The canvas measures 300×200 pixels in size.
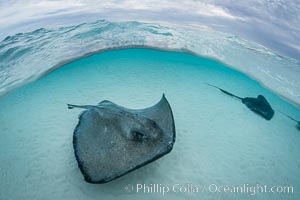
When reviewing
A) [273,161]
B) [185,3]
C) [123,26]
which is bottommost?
[273,161]

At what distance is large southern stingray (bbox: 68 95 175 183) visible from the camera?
3156 mm

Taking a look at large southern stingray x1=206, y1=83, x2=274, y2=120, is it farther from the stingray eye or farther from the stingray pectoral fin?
the stingray eye

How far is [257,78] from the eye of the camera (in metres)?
11.0

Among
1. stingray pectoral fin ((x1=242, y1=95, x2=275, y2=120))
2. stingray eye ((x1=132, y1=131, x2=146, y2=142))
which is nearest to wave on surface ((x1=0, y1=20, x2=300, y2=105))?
stingray pectoral fin ((x1=242, y1=95, x2=275, y2=120))

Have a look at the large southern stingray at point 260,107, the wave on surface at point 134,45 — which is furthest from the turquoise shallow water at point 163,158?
the wave on surface at point 134,45

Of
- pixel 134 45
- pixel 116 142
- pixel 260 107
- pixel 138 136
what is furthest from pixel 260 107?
pixel 134 45

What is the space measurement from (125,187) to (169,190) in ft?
3.01

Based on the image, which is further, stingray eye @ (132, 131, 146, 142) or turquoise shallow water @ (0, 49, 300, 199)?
turquoise shallow water @ (0, 49, 300, 199)

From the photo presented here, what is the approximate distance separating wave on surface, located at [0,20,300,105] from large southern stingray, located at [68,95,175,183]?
5.96 meters

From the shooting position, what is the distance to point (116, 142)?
3.63 meters

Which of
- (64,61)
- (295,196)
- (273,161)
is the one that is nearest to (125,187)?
(295,196)

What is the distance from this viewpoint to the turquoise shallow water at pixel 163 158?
13.7 ft

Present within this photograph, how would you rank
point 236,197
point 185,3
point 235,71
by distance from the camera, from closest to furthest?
point 236,197, point 235,71, point 185,3

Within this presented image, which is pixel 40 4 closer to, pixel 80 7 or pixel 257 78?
pixel 80 7
